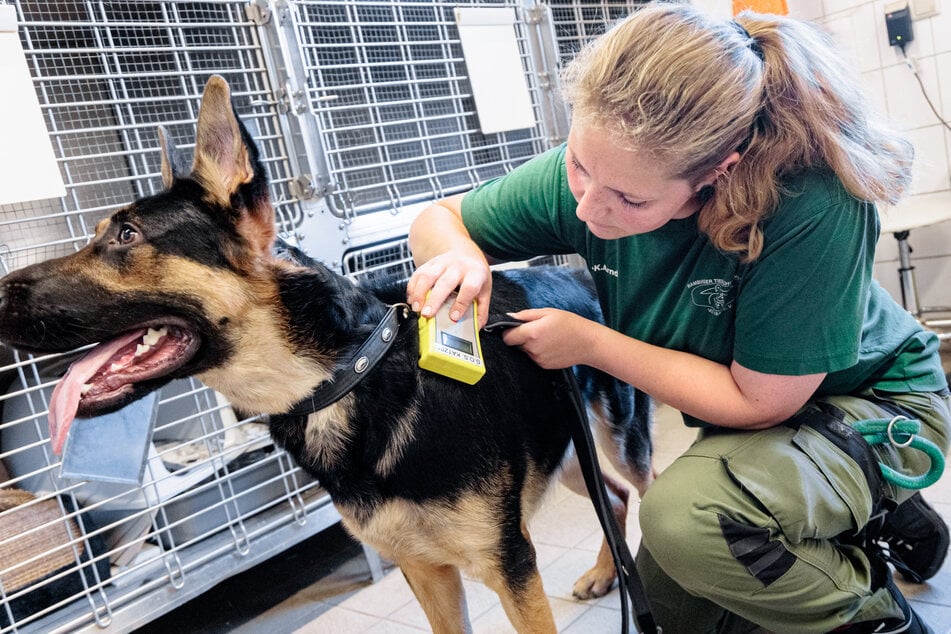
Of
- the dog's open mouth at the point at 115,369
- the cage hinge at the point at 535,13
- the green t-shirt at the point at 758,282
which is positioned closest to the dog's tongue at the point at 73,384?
the dog's open mouth at the point at 115,369

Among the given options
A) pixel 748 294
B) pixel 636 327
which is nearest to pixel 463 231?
pixel 636 327

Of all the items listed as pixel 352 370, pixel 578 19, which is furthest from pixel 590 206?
pixel 578 19

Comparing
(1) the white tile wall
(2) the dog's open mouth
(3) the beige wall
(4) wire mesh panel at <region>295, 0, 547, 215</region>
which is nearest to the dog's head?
(2) the dog's open mouth

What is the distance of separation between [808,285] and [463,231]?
0.64 metres

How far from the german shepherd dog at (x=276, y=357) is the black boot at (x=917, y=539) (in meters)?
0.78

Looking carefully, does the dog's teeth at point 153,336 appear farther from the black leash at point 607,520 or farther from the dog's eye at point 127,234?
the black leash at point 607,520

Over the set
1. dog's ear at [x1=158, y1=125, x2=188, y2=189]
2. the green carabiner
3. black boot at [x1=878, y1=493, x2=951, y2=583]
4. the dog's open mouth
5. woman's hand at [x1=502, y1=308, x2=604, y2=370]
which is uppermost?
dog's ear at [x1=158, y1=125, x2=188, y2=189]

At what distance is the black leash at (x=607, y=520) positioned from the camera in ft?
3.98

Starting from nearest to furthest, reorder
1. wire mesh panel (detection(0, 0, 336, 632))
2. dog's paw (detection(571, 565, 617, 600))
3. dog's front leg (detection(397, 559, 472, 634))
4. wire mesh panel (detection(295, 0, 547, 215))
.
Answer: dog's front leg (detection(397, 559, 472, 634)), wire mesh panel (detection(0, 0, 336, 632)), dog's paw (detection(571, 565, 617, 600)), wire mesh panel (detection(295, 0, 547, 215))

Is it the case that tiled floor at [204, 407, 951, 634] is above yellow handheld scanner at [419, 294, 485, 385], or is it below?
below

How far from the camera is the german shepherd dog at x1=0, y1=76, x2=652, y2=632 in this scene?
3.67 ft

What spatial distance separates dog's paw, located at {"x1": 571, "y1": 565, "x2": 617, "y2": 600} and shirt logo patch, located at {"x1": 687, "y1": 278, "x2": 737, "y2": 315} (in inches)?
31.0

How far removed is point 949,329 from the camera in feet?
9.73

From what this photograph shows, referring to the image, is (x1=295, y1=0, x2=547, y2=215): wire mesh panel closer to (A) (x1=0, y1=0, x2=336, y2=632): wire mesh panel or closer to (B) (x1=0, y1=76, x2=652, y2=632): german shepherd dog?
(A) (x1=0, y1=0, x2=336, y2=632): wire mesh panel
